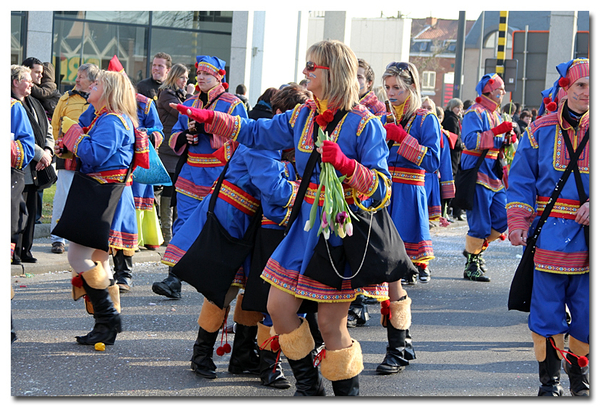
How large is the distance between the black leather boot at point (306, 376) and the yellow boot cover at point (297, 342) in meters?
0.05

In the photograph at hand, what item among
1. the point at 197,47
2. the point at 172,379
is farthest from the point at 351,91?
the point at 197,47

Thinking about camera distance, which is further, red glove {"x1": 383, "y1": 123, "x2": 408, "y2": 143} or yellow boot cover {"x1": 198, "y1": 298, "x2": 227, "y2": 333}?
red glove {"x1": 383, "y1": 123, "x2": 408, "y2": 143}

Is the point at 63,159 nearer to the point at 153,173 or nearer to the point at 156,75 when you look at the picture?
the point at 153,173

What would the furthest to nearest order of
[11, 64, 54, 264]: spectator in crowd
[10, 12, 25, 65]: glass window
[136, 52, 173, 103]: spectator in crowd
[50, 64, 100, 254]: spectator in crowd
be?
1. [10, 12, 25, 65]: glass window
2. [136, 52, 173, 103]: spectator in crowd
3. [50, 64, 100, 254]: spectator in crowd
4. [11, 64, 54, 264]: spectator in crowd

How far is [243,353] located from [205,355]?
0.26 m

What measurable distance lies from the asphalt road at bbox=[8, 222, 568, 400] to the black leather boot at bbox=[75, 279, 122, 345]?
3.5 inches

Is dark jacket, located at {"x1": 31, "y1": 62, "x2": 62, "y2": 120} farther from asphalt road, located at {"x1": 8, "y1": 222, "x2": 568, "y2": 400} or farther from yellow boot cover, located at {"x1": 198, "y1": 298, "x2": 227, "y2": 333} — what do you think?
yellow boot cover, located at {"x1": 198, "y1": 298, "x2": 227, "y2": 333}

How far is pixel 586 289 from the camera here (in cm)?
416

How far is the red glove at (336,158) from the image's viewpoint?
11.5ft

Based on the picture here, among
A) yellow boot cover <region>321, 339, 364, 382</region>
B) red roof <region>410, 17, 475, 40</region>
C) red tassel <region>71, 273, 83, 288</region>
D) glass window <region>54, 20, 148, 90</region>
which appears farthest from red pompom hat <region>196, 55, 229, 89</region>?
red roof <region>410, 17, 475, 40</region>

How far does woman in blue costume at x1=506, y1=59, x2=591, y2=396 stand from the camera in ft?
13.6

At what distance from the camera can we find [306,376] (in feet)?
13.0

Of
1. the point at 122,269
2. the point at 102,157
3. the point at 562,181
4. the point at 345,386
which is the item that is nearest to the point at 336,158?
the point at 345,386

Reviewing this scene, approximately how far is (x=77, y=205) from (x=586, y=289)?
3.37 m
